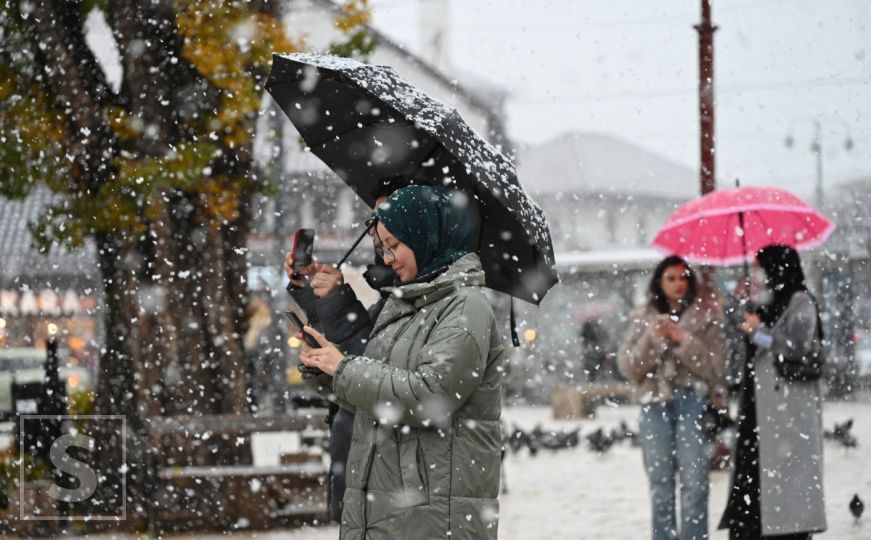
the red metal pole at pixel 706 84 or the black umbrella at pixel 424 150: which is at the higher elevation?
the red metal pole at pixel 706 84

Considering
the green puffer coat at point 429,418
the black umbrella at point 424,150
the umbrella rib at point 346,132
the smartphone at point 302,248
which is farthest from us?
the umbrella rib at point 346,132

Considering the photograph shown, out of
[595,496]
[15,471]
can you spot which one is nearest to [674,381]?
[595,496]

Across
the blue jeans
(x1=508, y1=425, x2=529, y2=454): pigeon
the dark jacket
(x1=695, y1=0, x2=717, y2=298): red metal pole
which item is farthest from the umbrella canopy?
(x1=508, y1=425, x2=529, y2=454): pigeon

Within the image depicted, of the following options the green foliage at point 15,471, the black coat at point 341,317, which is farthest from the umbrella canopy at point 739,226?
the green foliage at point 15,471

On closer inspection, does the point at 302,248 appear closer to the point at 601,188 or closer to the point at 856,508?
the point at 856,508

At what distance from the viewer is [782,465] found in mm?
6645

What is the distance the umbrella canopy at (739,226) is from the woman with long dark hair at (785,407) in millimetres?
612

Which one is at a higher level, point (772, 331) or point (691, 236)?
point (691, 236)

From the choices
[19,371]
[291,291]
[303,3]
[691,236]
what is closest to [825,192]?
[303,3]

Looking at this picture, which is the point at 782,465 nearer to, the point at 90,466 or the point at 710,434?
the point at 710,434

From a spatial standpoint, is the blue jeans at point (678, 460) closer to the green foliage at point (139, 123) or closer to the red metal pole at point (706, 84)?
the green foliage at point (139, 123)

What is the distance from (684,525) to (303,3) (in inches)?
1037

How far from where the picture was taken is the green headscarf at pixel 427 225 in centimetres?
346

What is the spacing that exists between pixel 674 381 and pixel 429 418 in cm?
375
